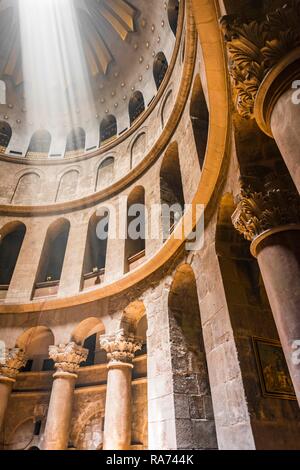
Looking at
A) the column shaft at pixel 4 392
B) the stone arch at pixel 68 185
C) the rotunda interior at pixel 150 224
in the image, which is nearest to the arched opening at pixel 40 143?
the rotunda interior at pixel 150 224

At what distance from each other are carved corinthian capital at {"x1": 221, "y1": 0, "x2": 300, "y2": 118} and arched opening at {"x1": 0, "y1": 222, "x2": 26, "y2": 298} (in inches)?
407

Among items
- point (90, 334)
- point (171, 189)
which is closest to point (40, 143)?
point (171, 189)

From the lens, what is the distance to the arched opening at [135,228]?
890 cm

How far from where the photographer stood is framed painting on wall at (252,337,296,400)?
3924mm

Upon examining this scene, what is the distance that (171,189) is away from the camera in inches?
354

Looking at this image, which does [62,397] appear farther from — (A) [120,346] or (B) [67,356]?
(A) [120,346]

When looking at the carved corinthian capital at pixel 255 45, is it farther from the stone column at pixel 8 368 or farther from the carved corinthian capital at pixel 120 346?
the stone column at pixel 8 368

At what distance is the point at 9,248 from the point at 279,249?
10.8m

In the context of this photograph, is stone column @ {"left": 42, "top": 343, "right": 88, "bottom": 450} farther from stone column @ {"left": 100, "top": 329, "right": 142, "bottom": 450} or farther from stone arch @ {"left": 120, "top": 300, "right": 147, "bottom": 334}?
stone arch @ {"left": 120, "top": 300, "right": 147, "bottom": 334}

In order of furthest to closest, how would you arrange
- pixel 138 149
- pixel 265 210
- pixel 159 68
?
pixel 159 68 → pixel 138 149 → pixel 265 210

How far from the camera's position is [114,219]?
33.5 feet

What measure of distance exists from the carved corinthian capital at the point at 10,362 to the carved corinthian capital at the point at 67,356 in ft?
3.15
